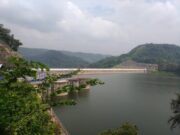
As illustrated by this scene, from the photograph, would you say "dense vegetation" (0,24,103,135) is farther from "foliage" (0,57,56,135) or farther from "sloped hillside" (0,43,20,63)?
"sloped hillside" (0,43,20,63)

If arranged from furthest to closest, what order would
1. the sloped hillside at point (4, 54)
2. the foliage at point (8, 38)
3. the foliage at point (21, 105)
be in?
the foliage at point (8, 38)
the sloped hillside at point (4, 54)
the foliage at point (21, 105)

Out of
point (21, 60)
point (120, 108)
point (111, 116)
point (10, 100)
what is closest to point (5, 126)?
point (10, 100)

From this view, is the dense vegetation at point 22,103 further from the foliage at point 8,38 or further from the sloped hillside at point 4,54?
the foliage at point 8,38

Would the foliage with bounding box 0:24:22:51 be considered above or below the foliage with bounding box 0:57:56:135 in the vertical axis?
above

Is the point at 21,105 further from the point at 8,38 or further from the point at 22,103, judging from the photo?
the point at 8,38

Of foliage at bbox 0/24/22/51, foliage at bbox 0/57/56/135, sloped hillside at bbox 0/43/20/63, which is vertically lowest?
foliage at bbox 0/57/56/135

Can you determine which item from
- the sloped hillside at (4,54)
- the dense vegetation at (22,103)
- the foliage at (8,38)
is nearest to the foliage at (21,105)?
the dense vegetation at (22,103)

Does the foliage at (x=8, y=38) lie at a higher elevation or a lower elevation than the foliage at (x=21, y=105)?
higher

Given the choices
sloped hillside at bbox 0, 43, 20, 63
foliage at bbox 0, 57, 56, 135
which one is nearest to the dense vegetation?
foliage at bbox 0, 57, 56, 135

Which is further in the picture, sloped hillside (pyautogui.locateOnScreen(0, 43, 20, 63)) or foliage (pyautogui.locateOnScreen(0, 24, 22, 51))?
foliage (pyautogui.locateOnScreen(0, 24, 22, 51))

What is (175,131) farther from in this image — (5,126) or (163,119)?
(5,126)

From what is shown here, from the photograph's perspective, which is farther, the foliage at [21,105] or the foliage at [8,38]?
the foliage at [8,38]

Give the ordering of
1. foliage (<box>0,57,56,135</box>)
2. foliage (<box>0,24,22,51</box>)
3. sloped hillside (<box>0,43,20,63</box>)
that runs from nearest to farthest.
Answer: foliage (<box>0,57,56,135</box>) → sloped hillside (<box>0,43,20,63</box>) → foliage (<box>0,24,22,51</box>)
